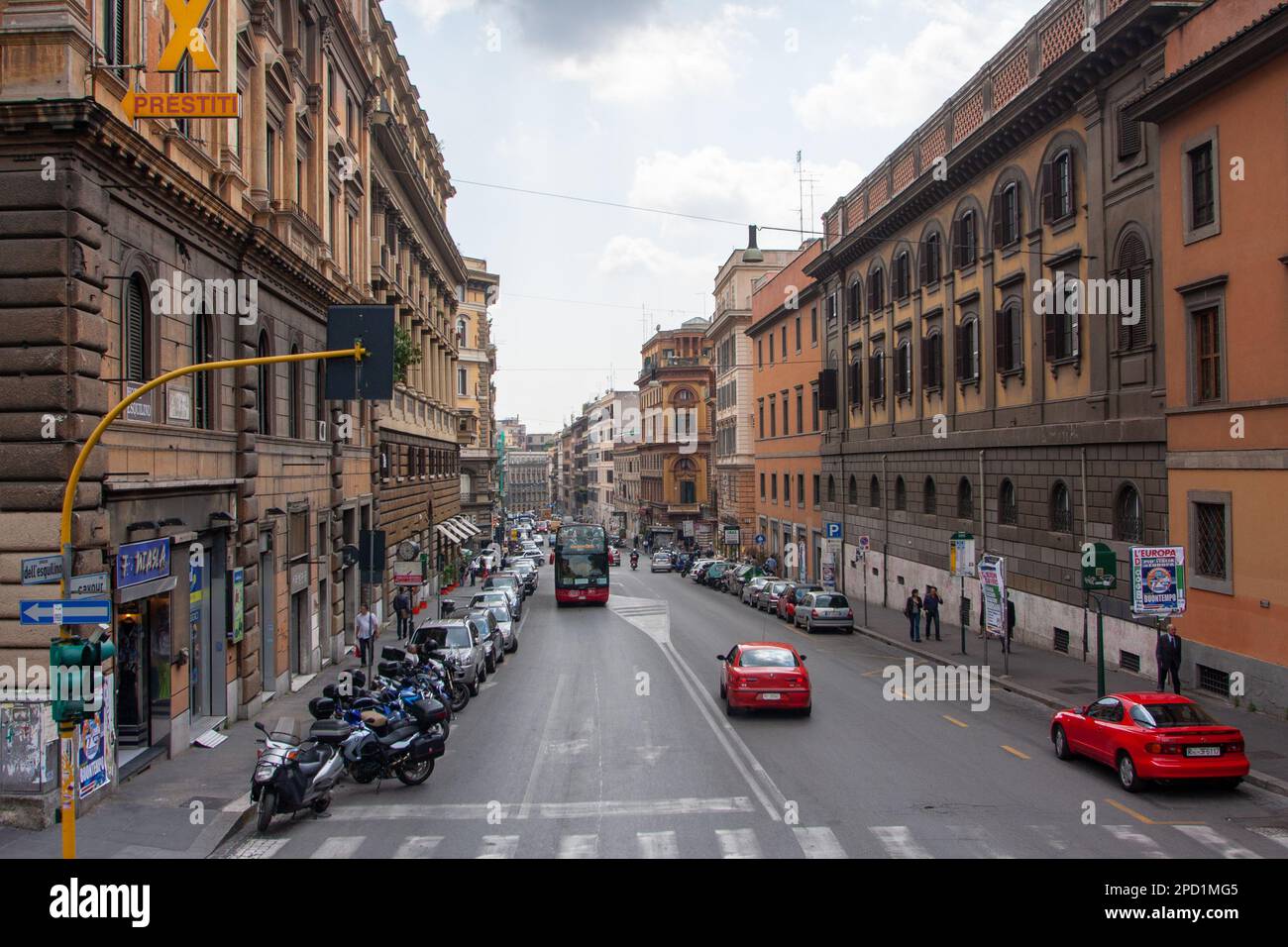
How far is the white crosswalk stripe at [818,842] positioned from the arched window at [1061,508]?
1792 centimetres

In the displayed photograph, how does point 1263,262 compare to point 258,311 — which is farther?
point 258,311

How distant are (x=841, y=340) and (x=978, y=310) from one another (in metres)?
15.8

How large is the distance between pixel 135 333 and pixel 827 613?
24.7 meters

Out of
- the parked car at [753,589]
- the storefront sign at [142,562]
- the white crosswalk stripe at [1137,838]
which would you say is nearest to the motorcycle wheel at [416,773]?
the storefront sign at [142,562]

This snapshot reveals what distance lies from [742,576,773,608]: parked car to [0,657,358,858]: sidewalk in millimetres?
29697

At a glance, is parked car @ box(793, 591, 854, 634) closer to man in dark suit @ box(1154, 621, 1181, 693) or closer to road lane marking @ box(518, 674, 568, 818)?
road lane marking @ box(518, 674, 568, 818)

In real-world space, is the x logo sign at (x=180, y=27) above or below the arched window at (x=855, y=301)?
below

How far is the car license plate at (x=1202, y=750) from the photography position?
13758 millimetres

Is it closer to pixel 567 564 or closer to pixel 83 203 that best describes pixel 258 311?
pixel 83 203

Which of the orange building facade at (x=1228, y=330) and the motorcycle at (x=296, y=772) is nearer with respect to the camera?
the motorcycle at (x=296, y=772)

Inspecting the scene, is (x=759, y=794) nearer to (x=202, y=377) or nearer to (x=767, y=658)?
(x=767, y=658)

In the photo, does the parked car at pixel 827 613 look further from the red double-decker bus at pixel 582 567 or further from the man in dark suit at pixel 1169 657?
the man in dark suit at pixel 1169 657
